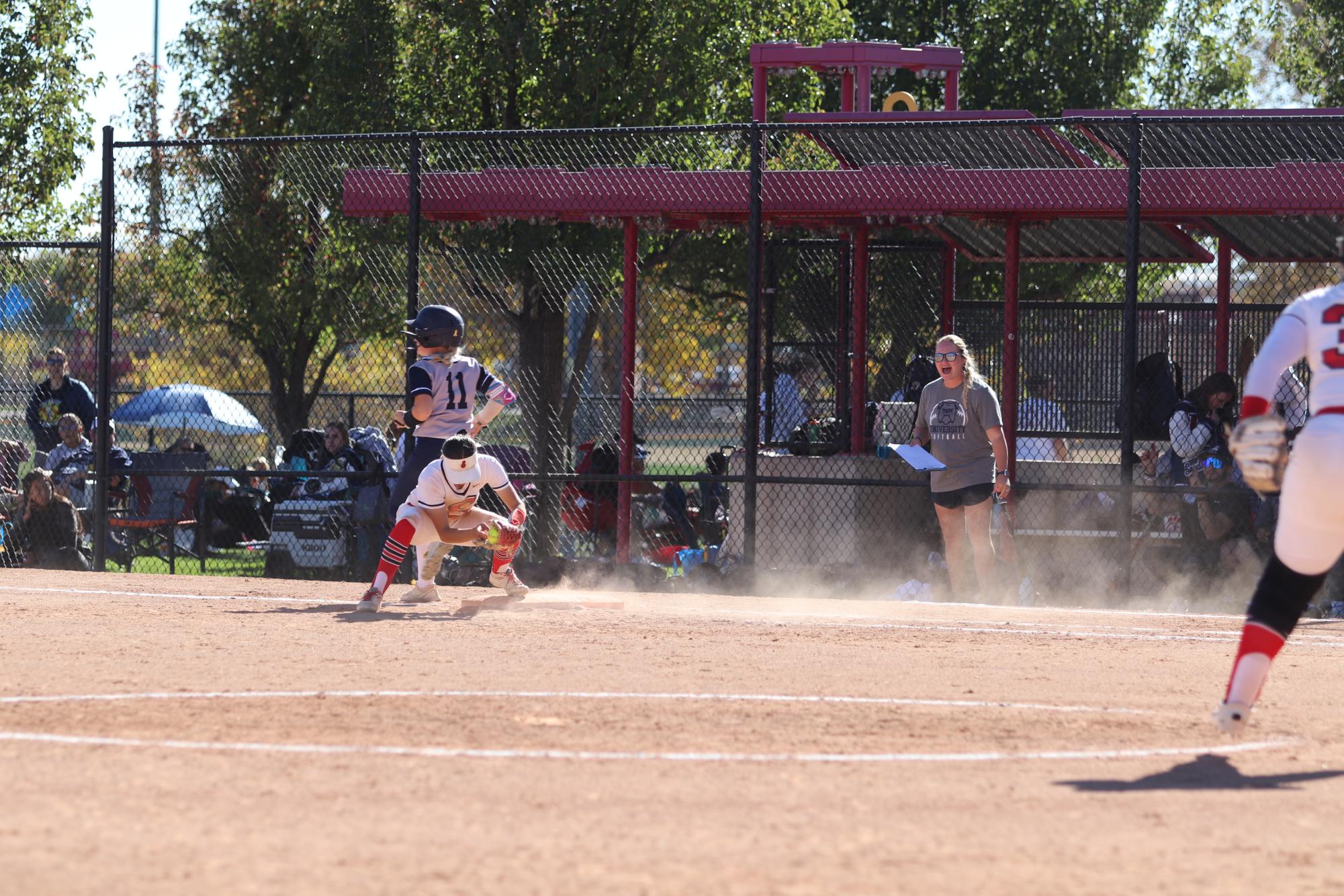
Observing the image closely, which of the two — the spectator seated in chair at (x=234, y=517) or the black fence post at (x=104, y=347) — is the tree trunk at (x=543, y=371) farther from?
the black fence post at (x=104, y=347)

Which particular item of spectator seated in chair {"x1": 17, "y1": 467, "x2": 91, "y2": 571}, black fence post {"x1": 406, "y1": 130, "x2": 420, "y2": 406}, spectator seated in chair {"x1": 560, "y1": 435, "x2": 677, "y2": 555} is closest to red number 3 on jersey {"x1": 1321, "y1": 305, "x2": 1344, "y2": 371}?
black fence post {"x1": 406, "y1": 130, "x2": 420, "y2": 406}

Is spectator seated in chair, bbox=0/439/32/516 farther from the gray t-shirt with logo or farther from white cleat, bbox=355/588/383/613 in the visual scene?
the gray t-shirt with logo

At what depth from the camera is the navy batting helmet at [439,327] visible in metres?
9.89

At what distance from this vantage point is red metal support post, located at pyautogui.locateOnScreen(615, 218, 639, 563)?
1216 cm

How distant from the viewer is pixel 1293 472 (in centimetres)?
559

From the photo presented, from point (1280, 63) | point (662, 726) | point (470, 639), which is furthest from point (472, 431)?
point (1280, 63)

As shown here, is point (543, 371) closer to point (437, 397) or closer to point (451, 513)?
point (437, 397)

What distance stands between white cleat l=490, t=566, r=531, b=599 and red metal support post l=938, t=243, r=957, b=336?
527 cm

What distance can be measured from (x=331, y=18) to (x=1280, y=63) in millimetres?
13909

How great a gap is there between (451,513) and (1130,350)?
14.6ft

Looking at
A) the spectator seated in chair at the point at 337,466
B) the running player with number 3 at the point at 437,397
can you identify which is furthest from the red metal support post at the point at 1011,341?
the spectator seated in chair at the point at 337,466

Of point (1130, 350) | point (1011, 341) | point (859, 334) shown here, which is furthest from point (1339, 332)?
point (859, 334)

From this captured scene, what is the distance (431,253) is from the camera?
15250 mm

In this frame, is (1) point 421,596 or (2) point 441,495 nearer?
(2) point 441,495
